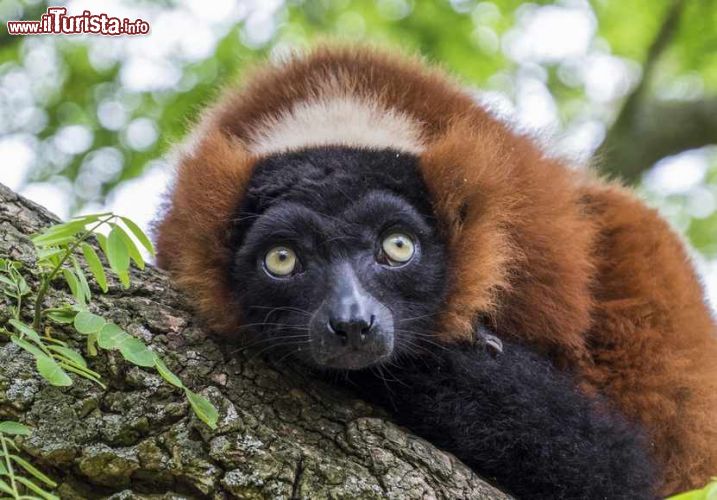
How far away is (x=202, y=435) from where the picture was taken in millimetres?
3209

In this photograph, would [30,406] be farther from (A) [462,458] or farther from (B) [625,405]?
(B) [625,405]

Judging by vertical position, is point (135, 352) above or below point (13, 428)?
above

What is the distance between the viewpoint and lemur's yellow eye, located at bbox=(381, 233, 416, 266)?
3.99 metres

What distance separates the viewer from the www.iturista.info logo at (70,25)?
6.45 m

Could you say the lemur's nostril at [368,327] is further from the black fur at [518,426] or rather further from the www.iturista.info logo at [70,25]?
the www.iturista.info logo at [70,25]

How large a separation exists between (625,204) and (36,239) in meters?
3.35

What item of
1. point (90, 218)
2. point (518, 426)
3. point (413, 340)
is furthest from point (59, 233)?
point (518, 426)

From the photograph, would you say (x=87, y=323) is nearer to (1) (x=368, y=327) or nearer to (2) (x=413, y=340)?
(1) (x=368, y=327)

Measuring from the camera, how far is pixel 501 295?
14.0 ft

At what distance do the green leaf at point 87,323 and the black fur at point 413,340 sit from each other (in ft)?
2.95

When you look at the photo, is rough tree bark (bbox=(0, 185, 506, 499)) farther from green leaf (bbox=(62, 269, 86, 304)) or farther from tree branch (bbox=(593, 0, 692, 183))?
tree branch (bbox=(593, 0, 692, 183))

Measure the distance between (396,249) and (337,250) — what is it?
286mm

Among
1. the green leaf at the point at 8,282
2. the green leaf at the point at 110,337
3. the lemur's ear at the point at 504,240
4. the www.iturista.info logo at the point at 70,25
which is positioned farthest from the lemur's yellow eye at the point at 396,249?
the www.iturista.info logo at the point at 70,25

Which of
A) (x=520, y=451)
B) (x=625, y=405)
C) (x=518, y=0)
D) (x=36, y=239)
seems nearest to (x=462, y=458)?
(x=520, y=451)
